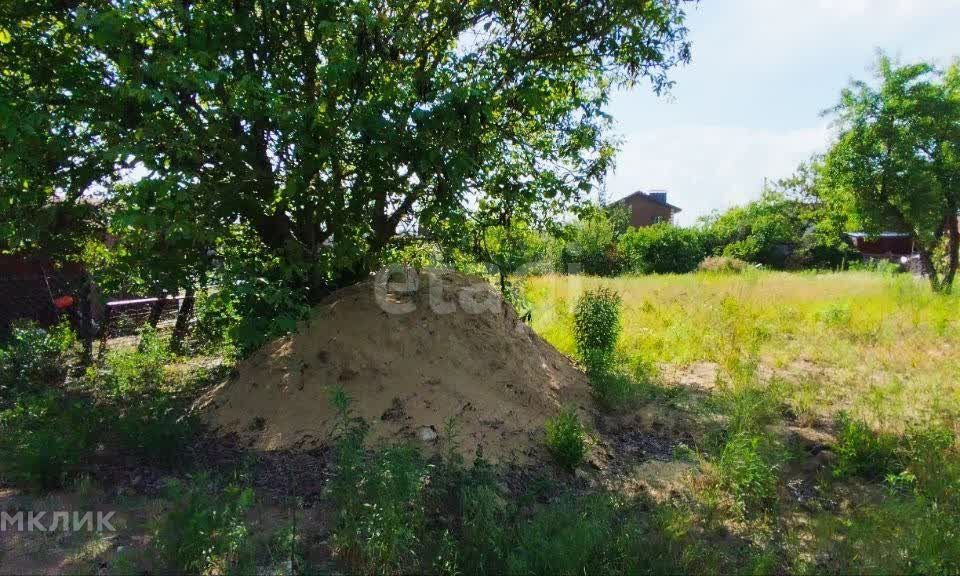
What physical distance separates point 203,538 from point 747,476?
3263mm

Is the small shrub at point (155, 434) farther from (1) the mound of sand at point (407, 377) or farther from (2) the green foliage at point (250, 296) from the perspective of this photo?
(2) the green foliage at point (250, 296)

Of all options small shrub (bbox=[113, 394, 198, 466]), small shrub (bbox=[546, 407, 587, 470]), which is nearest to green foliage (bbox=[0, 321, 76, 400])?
small shrub (bbox=[113, 394, 198, 466])

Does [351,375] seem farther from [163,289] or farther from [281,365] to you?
[163,289]

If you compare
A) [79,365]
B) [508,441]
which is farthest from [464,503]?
[79,365]

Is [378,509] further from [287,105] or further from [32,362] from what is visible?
[32,362]

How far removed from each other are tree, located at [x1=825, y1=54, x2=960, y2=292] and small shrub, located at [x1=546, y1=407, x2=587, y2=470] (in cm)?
1080

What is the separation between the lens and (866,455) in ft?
13.7

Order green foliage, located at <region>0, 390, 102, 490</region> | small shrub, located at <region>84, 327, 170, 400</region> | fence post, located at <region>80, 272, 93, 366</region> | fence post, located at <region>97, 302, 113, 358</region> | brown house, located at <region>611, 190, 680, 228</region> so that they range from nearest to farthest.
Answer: green foliage, located at <region>0, 390, 102, 490</region>, small shrub, located at <region>84, 327, 170, 400</region>, fence post, located at <region>80, 272, 93, 366</region>, fence post, located at <region>97, 302, 113, 358</region>, brown house, located at <region>611, 190, 680, 228</region>

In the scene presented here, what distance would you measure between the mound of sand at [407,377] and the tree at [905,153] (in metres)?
9.79

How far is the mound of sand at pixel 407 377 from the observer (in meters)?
4.43

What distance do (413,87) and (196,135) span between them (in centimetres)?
170

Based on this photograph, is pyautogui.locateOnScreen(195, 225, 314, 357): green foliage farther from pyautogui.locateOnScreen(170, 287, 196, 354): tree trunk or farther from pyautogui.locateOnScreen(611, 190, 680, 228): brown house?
pyautogui.locateOnScreen(611, 190, 680, 228): brown house

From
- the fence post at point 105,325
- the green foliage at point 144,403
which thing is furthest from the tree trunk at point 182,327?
the fence post at point 105,325

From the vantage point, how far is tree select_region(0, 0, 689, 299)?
3959 mm
